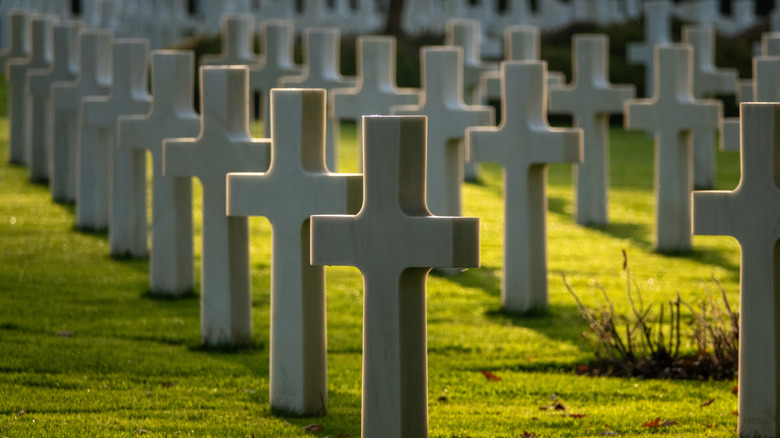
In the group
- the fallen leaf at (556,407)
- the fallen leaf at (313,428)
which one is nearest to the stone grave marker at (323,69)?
the fallen leaf at (556,407)

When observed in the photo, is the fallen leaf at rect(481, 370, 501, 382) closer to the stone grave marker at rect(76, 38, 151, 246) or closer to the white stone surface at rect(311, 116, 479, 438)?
the white stone surface at rect(311, 116, 479, 438)

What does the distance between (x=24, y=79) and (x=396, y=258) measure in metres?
9.32

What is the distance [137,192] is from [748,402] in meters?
4.94

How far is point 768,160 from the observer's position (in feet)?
14.4

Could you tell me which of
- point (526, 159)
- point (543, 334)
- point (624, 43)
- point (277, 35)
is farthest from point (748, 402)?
point (624, 43)

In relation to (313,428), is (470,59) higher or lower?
higher

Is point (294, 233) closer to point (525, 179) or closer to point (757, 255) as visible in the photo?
point (757, 255)

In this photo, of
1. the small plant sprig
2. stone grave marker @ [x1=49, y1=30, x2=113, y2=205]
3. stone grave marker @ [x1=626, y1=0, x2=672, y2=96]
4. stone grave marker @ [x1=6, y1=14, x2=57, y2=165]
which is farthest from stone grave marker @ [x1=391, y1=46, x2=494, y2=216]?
stone grave marker @ [x1=626, y1=0, x2=672, y2=96]

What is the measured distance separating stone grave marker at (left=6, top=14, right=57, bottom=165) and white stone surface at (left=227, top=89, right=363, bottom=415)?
704cm

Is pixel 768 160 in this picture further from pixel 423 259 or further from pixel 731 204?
pixel 423 259

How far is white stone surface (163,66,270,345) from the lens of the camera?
19.0ft

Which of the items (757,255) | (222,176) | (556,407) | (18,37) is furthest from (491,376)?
(18,37)

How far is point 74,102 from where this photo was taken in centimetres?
980

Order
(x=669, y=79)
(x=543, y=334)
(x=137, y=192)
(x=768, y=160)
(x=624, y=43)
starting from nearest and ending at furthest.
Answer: (x=768, y=160) < (x=543, y=334) < (x=137, y=192) < (x=669, y=79) < (x=624, y=43)
